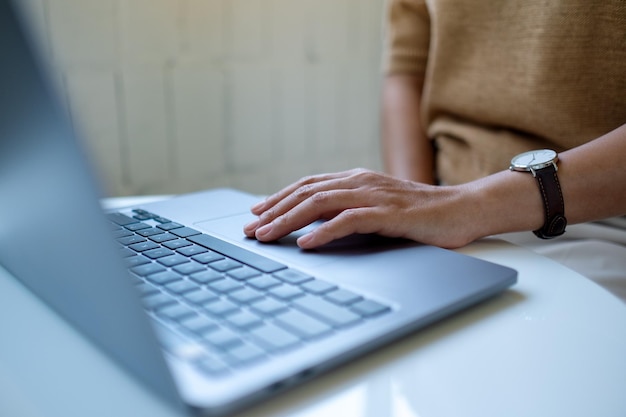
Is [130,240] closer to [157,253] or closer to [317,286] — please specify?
[157,253]

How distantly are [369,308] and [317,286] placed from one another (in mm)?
44

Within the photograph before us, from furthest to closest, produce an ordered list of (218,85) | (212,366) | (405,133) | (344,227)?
1. (218,85)
2. (405,133)
3. (344,227)
4. (212,366)

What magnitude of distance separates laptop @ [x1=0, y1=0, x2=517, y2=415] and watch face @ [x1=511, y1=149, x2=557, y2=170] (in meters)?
0.19

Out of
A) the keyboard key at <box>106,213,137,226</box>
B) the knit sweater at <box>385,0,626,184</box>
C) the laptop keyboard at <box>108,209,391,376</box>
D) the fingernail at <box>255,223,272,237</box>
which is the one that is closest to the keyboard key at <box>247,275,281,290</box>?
the laptop keyboard at <box>108,209,391,376</box>

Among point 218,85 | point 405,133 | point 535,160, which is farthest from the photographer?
point 218,85

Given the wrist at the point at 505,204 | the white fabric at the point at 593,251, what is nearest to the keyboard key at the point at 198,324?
the wrist at the point at 505,204

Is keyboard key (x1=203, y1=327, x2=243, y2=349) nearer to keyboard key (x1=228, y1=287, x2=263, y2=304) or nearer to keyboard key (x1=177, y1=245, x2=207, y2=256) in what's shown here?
keyboard key (x1=228, y1=287, x2=263, y2=304)

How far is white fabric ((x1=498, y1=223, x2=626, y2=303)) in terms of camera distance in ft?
2.02

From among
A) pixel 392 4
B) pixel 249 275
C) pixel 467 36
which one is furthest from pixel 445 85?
pixel 249 275

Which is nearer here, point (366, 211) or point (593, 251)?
point (366, 211)

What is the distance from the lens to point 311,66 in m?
1.50

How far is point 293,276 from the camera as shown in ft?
1.26

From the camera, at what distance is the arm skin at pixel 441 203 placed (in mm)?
497

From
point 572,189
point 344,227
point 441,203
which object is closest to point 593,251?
point 572,189
